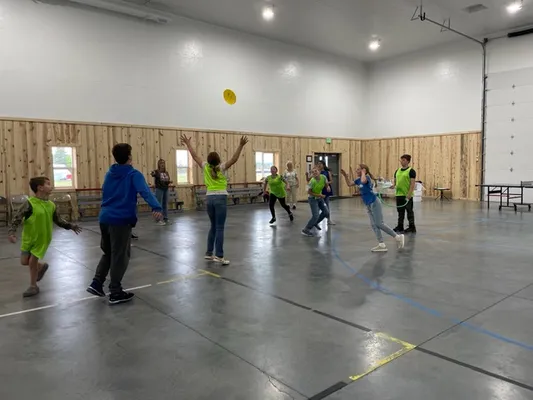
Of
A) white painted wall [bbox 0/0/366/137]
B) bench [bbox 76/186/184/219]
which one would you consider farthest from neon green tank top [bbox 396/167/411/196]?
bench [bbox 76/186/184/219]

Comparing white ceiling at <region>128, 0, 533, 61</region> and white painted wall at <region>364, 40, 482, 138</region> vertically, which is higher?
white ceiling at <region>128, 0, 533, 61</region>

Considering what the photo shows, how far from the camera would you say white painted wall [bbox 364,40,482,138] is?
18141 millimetres

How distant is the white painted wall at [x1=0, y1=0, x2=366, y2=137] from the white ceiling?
92cm

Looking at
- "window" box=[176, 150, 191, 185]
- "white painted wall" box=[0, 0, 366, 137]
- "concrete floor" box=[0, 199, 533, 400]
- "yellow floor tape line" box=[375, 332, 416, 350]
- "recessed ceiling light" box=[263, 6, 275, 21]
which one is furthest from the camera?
"window" box=[176, 150, 191, 185]

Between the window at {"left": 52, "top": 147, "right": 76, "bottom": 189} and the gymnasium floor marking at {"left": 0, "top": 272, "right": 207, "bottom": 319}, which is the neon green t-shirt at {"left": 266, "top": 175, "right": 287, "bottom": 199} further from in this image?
the window at {"left": 52, "top": 147, "right": 76, "bottom": 189}

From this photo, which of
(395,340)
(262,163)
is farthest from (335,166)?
(395,340)

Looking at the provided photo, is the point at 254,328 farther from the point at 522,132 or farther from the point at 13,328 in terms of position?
the point at 522,132

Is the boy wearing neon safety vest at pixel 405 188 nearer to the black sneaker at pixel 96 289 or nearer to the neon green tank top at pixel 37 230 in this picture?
the black sneaker at pixel 96 289

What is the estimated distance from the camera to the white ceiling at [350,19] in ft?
46.5

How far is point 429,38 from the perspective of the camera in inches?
715

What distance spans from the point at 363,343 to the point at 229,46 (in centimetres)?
1530

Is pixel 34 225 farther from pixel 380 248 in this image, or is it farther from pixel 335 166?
pixel 335 166

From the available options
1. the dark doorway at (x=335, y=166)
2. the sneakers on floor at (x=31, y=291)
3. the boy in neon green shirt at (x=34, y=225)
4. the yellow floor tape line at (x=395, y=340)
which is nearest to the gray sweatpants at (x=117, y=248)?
the boy in neon green shirt at (x=34, y=225)

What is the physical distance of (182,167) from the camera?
626 inches
